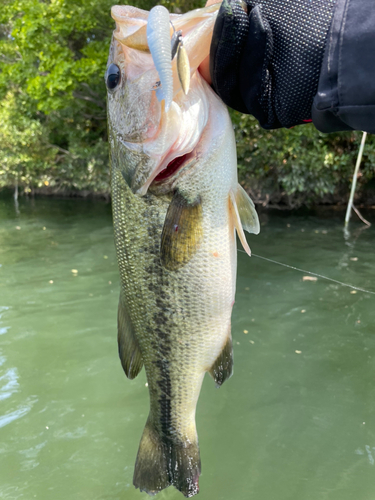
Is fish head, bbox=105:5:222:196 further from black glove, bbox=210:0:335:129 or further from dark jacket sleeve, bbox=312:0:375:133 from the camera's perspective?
dark jacket sleeve, bbox=312:0:375:133

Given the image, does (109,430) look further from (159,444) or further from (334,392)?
(334,392)

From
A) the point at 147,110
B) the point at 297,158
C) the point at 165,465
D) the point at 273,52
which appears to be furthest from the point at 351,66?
the point at 297,158

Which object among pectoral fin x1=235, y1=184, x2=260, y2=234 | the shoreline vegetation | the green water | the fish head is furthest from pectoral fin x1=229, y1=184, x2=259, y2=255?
the shoreline vegetation

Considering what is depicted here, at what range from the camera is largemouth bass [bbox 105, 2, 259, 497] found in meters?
1.60

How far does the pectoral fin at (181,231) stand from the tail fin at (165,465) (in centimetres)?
98

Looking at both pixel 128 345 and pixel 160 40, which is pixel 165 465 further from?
pixel 160 40

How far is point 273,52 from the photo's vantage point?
4.50 ft

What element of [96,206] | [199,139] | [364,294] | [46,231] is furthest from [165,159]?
[96,206]

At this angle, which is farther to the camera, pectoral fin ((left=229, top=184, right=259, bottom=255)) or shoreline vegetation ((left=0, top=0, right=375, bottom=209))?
shoreline vegetation ((left=0, top=0, right=375, bottom=209))

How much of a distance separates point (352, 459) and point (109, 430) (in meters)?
1.87

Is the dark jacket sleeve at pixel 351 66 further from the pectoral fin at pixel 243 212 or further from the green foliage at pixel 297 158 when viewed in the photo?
the green foliage at pixel 297 158

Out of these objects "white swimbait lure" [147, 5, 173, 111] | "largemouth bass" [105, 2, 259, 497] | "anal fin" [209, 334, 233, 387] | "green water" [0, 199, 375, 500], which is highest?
"white swimbait lure" [147, 5, 173, 111]

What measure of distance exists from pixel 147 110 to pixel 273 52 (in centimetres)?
52

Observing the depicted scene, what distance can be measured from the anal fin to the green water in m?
1.28
